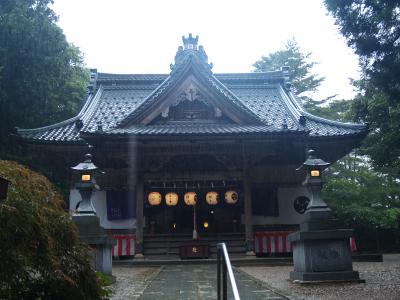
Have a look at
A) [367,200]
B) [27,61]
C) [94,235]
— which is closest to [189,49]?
[27,61]

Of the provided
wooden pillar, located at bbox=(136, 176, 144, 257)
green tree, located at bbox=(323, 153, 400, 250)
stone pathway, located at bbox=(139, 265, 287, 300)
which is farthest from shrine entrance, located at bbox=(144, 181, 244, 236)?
green tree, located at bbox=(323, 153, 400, 250)

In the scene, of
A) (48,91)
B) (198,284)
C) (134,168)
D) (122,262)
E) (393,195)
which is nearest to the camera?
(198,284)

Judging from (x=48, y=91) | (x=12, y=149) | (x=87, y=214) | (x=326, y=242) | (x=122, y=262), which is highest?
(x=48, y=91)

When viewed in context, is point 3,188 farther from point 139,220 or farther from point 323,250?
point 139,220

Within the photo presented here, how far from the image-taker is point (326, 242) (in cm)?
947

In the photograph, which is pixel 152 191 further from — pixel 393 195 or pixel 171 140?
pixel 393 195

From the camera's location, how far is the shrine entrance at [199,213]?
1739 centimetres

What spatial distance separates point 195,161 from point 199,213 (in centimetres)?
266

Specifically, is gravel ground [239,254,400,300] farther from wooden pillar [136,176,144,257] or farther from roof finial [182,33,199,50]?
roof finial [182,33,199,50]

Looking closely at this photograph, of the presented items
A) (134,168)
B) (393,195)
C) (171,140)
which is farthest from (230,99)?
(393,195)

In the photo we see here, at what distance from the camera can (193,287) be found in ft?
29.1

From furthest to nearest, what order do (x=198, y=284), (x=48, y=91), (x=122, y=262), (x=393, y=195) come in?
(x=393, y=195) < (x=48, y=91) < (x=122, y=262) < (x=198, y=284)

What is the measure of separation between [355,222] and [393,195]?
2.67 meters

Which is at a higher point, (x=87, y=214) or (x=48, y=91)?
(x=48, y=91)
